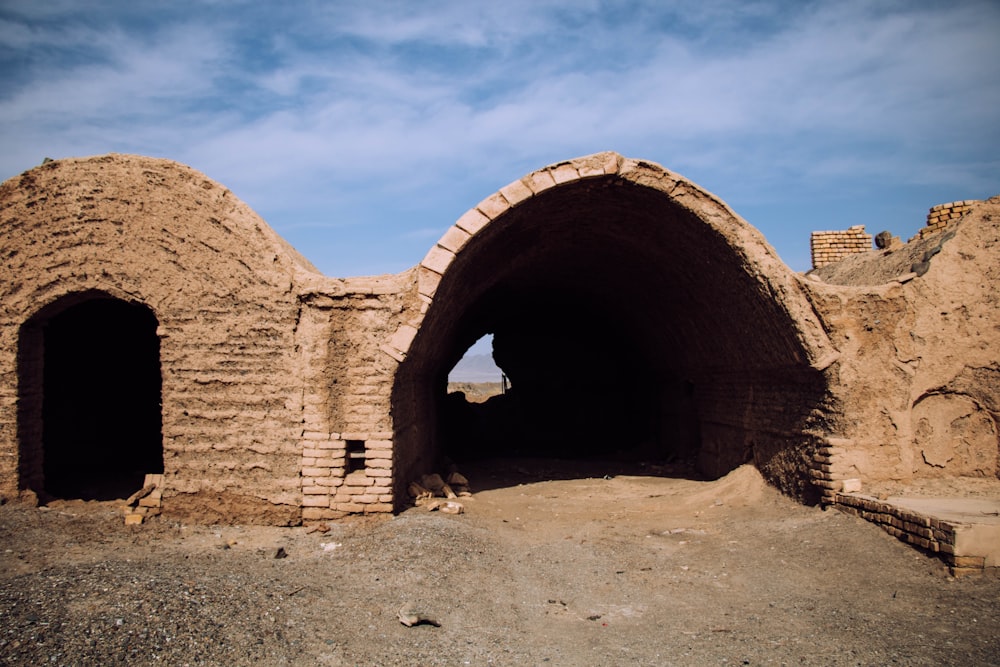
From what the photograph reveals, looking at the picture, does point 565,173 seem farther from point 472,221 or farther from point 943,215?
point 943,215

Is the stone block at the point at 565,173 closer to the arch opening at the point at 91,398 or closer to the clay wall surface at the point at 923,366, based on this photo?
the clay wall surface at the point at 923,366

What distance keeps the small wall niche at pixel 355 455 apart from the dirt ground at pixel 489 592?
2.05 feet

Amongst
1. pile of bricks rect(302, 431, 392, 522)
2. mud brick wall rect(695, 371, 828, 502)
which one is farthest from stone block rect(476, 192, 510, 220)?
mud brick wall rect(695, 371, 828, 502)

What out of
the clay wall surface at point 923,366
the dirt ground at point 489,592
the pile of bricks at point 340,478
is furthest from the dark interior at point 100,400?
the clay wall surface at point 923,366

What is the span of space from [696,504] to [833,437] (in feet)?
6.65

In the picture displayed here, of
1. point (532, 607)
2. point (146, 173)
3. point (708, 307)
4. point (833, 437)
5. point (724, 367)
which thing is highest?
point (146, 173)

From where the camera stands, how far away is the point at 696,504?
28.9ft

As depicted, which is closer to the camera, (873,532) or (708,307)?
(873,532)

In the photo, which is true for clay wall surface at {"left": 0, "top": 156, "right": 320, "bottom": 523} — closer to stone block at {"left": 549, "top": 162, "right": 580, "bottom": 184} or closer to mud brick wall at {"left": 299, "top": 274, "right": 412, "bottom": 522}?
mud brick wall at {"left": 299, "top": 274, "right": 412, "bottom": 522}

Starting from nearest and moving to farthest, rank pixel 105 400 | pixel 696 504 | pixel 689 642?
pixel 689 642, pixel 696 504, pixel 105 400

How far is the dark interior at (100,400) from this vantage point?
930cm

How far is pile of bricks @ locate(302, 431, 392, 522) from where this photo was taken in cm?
743

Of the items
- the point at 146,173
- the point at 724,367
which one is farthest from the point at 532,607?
the point at 146,173

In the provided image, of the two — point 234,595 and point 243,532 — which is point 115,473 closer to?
point 243,532
